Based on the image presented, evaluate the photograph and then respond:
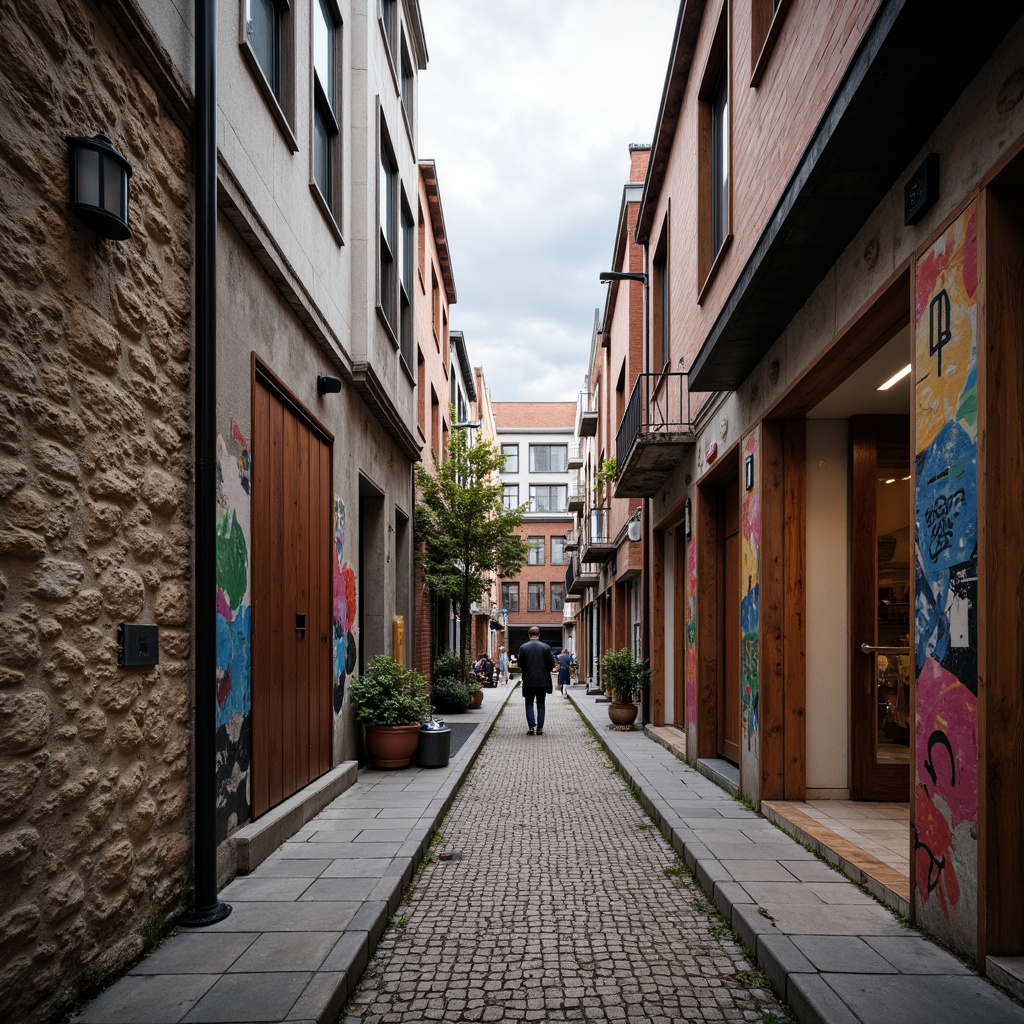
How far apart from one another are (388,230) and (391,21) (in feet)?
10.4

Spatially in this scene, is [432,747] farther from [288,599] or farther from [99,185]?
[99,185]

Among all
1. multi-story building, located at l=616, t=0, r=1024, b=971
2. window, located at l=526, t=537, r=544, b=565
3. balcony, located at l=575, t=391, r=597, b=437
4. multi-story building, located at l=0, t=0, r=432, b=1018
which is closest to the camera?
multi-story building, located at l=0, t=0, r=432, b=1018

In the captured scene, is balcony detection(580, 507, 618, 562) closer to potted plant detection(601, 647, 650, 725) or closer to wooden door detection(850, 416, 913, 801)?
potted plant detection(601, 647, 650, 725)

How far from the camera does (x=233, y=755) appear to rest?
5.43 m

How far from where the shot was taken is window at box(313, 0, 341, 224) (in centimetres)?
844

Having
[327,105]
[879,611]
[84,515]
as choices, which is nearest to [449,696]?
[879,611]

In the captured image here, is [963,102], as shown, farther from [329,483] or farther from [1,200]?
[329,483]

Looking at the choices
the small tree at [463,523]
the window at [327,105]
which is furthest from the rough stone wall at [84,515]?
the small tree at [463,523]

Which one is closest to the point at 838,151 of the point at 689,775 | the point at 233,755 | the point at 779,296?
the point at 779,296

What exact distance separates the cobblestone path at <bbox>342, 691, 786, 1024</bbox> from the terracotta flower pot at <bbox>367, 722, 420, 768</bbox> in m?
1.65

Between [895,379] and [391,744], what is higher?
[895,379]

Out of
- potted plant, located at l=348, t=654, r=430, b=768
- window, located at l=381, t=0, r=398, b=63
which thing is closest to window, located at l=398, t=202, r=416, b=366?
window, located at l=381, t=0, r=398, b=63

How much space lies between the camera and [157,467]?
4359mm

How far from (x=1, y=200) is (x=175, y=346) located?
5.14ft
